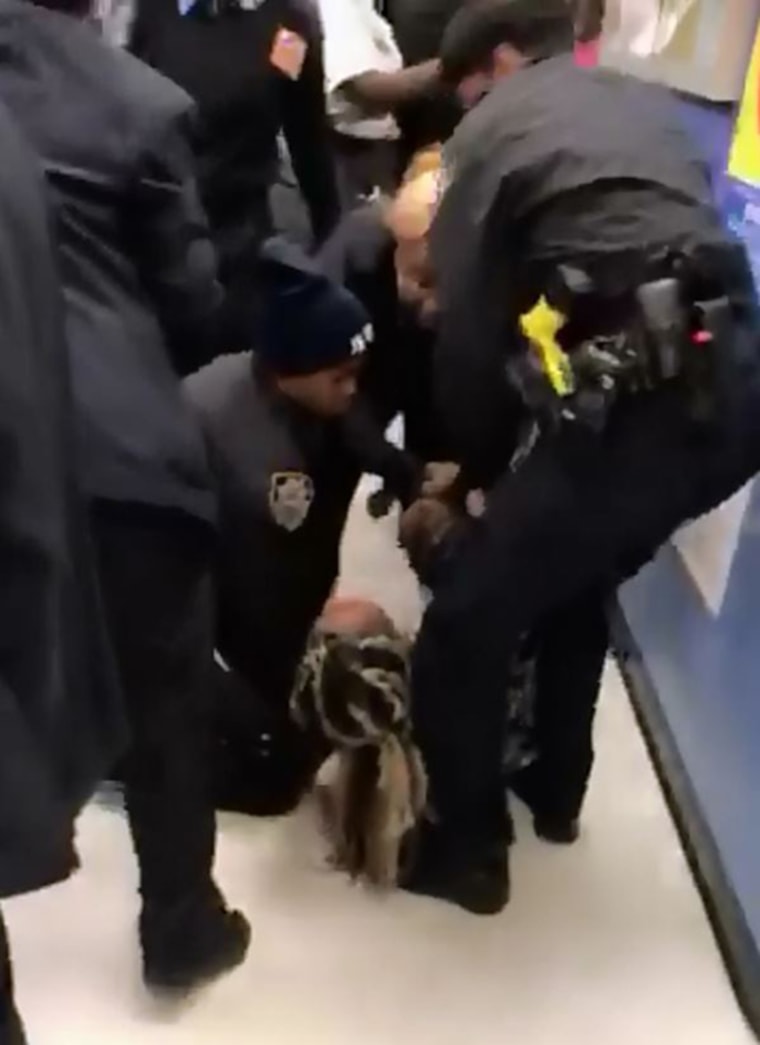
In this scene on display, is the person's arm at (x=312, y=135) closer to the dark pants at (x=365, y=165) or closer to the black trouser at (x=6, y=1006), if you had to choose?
the dark pants at (x=365, y=165)

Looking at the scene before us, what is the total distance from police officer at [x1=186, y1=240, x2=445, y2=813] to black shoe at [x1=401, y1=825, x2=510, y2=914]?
0.23 meters

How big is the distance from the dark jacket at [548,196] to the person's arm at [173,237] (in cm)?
29

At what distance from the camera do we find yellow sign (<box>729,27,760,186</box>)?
6.14 feet

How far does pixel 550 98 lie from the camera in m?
1.68

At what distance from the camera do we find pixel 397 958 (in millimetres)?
1951

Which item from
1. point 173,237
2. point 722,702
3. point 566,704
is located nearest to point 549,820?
point 566,704

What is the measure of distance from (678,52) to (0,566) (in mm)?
1432

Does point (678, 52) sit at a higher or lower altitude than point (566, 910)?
higher

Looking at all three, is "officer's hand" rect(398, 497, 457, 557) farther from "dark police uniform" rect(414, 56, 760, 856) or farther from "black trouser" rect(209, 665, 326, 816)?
"black trouser" rect(209, 665, 326, 816)

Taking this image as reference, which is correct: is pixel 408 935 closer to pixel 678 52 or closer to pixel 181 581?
pixel 181 581

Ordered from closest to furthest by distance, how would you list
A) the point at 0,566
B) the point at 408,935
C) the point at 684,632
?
the point at 0,566 → the point at 408,935 → the point at 684,632

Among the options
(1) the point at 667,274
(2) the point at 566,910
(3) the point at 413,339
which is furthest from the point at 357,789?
(1) the point at 667,274

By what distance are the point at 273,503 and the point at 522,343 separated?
0.43 meters

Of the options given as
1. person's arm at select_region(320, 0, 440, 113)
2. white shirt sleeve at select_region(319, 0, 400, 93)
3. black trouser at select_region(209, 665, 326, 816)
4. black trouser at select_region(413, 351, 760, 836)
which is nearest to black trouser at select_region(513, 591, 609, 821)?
black trouser at select_region(413, 351, 760, 836)
